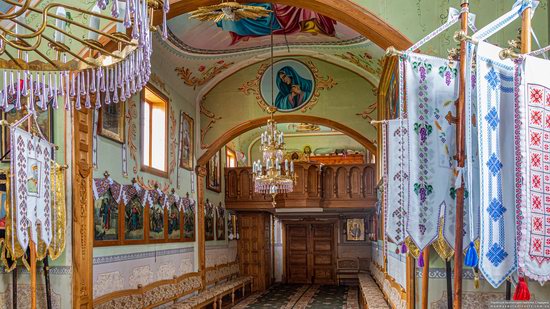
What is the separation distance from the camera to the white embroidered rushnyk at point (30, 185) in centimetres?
641

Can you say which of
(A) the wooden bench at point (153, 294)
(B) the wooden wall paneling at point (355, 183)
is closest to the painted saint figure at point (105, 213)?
(A) the wooden bench at point (153, 294)

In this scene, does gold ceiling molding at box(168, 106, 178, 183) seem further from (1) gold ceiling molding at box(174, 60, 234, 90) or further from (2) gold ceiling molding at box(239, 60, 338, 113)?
(2) gold ceiling molding at box(239, 60, 338, 113)

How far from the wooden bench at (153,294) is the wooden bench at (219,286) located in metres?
0.22

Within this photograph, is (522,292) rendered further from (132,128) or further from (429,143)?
(132,128)

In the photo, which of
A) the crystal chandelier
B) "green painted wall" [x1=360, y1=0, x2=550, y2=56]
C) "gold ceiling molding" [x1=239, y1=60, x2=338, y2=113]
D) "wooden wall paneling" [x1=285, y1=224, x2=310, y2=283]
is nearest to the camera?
"green painted wall" [x1=360, y1=0, x2=550, y2=56]

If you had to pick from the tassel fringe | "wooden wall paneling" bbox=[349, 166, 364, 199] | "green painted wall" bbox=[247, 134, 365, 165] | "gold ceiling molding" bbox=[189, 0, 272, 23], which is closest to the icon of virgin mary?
"wooden wall paneling" bbox=[349, 166, 364, 199]

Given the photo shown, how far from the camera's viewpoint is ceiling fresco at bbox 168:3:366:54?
1085 centimetres

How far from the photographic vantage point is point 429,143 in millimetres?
5570

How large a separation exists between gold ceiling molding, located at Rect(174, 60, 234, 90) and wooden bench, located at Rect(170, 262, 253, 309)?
4.68 metres

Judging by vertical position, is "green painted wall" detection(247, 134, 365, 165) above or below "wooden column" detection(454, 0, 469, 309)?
above

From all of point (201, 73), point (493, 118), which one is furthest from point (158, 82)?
point (493, 118)

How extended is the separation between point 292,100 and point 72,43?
726 centimetres

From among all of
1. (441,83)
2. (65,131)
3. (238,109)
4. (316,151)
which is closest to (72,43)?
(65,131)

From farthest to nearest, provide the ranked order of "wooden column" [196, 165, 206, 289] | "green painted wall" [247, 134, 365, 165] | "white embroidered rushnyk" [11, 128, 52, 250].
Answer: "green painted wall" [247, 134, 365, 165] < "wooden column" [196, 165, 206, 289] < "white embroidered rushnyk" [11, 128, 52, 250]
